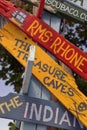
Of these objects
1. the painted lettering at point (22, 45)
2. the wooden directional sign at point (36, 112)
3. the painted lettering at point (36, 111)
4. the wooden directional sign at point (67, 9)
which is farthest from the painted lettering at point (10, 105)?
the wooden directional sign at point (67, 9)

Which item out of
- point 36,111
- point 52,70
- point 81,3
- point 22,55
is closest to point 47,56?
point 52,70

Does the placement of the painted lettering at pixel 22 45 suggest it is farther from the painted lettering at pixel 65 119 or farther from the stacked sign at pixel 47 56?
the painted lettering at pixel 65 119

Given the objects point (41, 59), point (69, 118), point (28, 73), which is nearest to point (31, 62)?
point (28, 73)

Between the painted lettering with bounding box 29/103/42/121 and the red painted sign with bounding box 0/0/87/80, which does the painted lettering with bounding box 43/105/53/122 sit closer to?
the painted lettering with bounding box 29/103/42/121

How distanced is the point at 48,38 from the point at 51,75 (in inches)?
20.1

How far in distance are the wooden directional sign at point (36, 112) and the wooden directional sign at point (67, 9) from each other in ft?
3.97

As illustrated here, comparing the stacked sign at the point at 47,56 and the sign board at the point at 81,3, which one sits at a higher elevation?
the sign board at the point at 81,3

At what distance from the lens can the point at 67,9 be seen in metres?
4.91

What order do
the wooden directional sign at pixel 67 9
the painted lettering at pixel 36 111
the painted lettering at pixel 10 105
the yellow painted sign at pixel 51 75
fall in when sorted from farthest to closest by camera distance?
the wooden directional sign at pixel 67 9 < the yellow painted sign at pixel 51 75 < the painted lettering at pixel 36 111 < the painted lettering at pixel 10 105

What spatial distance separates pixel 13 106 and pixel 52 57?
2.90ft

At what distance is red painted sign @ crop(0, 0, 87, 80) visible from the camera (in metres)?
4.62

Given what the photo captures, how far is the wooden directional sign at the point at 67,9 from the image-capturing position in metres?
4.89

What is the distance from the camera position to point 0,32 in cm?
461

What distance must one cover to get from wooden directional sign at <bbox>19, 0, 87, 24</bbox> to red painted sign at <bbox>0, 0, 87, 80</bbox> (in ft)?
0.91
